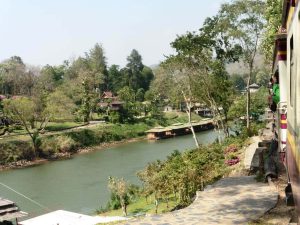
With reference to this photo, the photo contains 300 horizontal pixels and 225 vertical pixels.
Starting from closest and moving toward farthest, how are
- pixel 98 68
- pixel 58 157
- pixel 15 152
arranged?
pixel 15 152 < pixel 58 157 < pixel 98 68

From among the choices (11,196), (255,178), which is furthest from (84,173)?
(255,178)

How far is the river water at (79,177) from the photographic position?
21.3 m

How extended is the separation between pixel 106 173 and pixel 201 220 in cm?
2151

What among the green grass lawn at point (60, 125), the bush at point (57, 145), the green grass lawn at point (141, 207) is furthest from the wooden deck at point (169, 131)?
the green grass lawn at point (141, 207)

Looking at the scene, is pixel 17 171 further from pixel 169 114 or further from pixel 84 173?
pixel 169 114

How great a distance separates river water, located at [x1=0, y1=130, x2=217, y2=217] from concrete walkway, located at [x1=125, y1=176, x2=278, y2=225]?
10.8 metres

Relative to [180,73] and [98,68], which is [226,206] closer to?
[180,73]

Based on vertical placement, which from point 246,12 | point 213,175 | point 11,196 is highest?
point 246,12

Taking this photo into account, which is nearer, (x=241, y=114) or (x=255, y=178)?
(x=255, y=178)

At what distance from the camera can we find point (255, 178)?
1018cm

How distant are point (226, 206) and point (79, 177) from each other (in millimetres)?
20784

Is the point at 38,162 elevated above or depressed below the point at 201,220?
below

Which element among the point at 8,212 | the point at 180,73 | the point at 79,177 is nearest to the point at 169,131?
the point at 79,177

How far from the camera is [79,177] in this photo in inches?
1095
